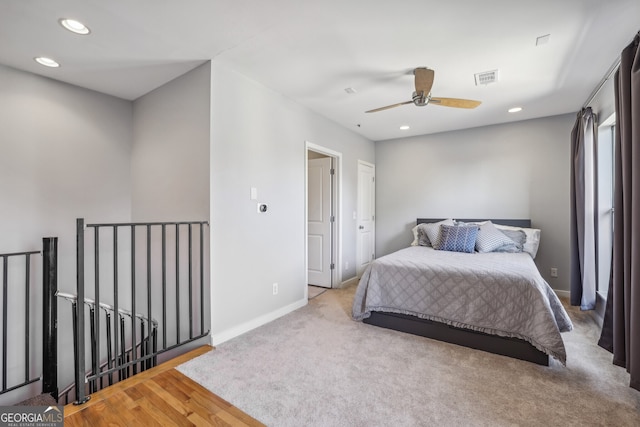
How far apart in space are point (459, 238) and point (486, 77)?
6.18 ft

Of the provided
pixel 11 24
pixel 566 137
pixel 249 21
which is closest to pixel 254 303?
pixel 249 21

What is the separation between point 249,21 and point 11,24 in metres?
1.64

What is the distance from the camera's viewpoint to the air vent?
2742mm

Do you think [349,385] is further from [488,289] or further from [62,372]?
[62,372]

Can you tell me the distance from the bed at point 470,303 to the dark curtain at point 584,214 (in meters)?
0.65

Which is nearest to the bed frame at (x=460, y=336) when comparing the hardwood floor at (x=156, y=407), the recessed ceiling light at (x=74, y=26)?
the hardwood floor at (x=156, y=407)

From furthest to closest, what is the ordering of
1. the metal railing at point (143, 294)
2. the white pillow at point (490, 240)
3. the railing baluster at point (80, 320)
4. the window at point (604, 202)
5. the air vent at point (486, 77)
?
the white pillow at point (490, 240)
the window at point (604, 202)
the air vent at point (486, 77)
the metal railing at point (143, 294)
the railing baluster at point (80, 320)

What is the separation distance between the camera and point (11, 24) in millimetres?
2033

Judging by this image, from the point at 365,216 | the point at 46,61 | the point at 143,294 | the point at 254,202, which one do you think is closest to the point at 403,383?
the point at 254,202

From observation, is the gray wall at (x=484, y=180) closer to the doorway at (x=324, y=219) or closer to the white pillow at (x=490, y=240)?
the white pillow at (x=490, y=240)

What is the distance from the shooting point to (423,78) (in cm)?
262

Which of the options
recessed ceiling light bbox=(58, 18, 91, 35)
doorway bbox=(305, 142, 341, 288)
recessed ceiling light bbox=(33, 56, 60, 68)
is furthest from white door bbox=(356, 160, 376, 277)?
recessed ceiling light bbox=(33, 56, 60, 68)

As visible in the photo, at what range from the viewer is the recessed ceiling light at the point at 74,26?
2008 mm

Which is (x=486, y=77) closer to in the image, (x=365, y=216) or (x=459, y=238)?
(x=459, y=238)
